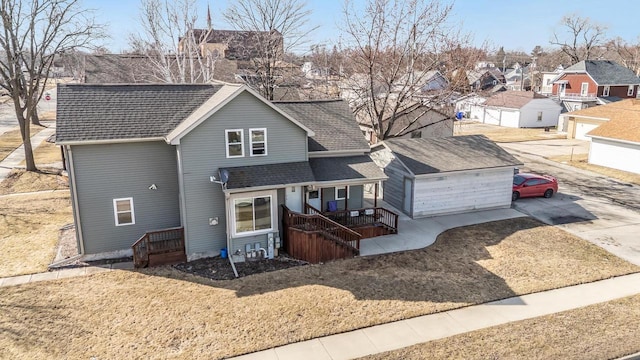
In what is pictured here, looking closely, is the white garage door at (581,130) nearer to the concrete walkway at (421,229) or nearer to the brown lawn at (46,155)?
the concrete walkway at (421,229)

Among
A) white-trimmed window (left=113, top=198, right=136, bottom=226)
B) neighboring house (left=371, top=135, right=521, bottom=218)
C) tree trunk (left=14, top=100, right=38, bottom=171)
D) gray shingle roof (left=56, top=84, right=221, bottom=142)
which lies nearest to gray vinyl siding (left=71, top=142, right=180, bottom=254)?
white-trimmed window (left=113, top=198, right=136, bottom=226)

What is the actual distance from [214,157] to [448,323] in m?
10.7

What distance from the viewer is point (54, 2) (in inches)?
1175

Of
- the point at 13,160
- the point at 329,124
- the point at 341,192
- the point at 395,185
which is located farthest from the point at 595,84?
the point at 13,160

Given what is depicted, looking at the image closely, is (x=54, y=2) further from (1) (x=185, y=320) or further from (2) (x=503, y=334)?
(2) (x=503, y=334)

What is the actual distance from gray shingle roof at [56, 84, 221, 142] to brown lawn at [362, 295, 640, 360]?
12.9 metres

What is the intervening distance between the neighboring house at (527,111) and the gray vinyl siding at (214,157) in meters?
42.9

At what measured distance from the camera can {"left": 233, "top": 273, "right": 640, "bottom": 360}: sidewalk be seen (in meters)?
11.6

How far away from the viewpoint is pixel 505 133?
50.2 metres

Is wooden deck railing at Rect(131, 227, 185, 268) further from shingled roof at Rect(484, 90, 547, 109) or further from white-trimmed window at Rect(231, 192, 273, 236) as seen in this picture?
shingled roof at Rect(484, 90, 547, 109)

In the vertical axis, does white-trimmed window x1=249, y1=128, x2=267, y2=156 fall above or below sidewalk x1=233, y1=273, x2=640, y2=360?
above

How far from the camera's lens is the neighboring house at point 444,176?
22.0 meters

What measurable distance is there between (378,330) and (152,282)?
8.43 meters

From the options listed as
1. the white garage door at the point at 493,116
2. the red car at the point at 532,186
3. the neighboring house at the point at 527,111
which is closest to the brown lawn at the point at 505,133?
the white garage door at the point at 493,116
